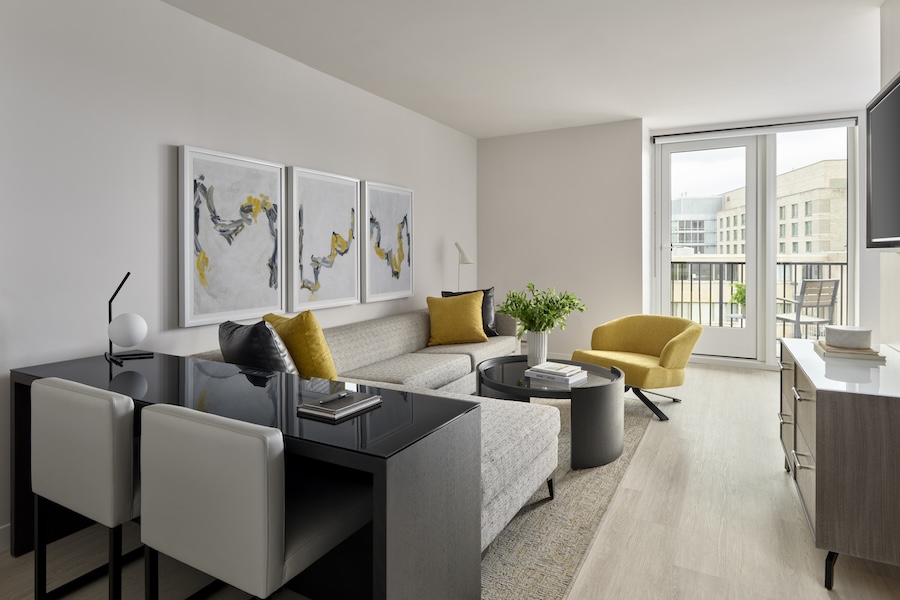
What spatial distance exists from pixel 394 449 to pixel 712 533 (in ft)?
5.82

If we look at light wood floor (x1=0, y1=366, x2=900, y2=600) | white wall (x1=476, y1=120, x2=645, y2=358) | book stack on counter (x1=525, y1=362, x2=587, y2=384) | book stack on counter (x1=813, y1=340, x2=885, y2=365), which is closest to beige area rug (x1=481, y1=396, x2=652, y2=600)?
light wood floor (x1=0, y1=366, x2=900, y2=600)

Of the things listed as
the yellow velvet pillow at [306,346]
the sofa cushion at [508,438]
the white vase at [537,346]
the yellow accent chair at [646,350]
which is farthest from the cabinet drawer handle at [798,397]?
the yellow velvet pillow at [306,346]

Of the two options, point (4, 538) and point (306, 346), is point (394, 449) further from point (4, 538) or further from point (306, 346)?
point (4, 538)

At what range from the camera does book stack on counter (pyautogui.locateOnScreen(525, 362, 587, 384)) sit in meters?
3.24

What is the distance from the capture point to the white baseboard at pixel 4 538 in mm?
2295

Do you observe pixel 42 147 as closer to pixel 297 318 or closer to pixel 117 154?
pixel 117 154

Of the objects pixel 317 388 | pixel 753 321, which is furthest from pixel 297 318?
pixel 753 321

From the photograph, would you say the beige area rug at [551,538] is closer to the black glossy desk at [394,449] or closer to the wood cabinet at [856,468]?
the black glossy desk at [394,449]

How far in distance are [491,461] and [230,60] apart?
2.73 metres

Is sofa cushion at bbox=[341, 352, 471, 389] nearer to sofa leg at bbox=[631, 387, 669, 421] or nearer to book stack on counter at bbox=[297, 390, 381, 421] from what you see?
sofa leg at bbox=[631, 387, 669, 421]

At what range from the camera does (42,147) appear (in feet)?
7.71

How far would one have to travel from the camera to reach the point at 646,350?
449cm

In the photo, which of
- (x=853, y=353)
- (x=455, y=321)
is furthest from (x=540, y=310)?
(x=853, y=353)

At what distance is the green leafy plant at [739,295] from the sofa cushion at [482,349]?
2527 millimetres
